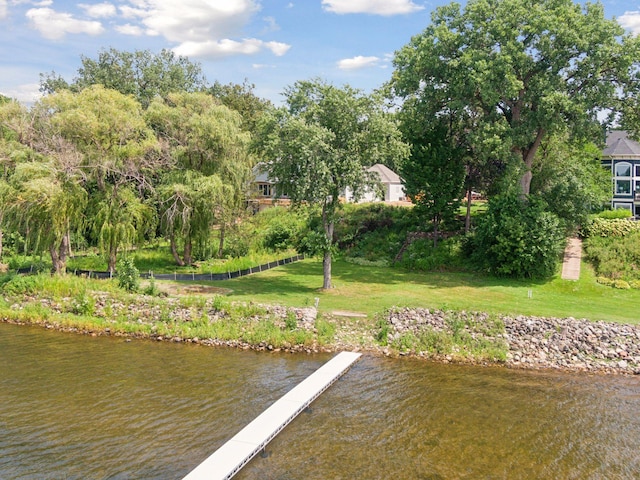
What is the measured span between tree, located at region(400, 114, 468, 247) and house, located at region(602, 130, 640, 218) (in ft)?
76.8

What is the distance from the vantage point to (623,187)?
161 feet

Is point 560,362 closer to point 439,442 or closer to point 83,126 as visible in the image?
point 439,442

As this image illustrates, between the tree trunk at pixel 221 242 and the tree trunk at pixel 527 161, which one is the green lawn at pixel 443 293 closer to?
the tree trunk at pixel 221 242

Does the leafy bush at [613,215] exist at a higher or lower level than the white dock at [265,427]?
higher

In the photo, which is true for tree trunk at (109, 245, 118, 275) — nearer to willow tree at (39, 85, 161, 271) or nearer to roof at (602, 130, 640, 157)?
willow tree at (39, 85, 161, 271)

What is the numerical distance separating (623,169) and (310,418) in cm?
4613

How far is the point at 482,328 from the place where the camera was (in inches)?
796

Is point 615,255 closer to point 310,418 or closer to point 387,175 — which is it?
point 310,418

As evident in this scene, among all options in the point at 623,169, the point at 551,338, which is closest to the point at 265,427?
the point at 551,338

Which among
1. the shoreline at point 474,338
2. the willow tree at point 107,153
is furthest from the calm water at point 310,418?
the willow tree at point 107,153

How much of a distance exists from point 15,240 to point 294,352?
83.4 ft

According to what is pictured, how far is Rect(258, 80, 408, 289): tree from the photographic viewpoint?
23984 millimetres

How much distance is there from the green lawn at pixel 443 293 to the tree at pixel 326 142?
3.21 m

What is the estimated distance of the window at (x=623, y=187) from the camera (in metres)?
49.0
